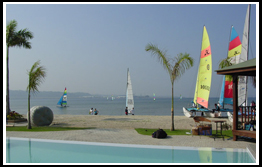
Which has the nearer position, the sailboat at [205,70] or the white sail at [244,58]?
the white sail at [244,58]

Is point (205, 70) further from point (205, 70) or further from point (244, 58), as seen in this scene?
point (244, 58)

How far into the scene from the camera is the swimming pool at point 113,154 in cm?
772

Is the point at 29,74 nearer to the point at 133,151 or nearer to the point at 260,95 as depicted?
the point at 133,151

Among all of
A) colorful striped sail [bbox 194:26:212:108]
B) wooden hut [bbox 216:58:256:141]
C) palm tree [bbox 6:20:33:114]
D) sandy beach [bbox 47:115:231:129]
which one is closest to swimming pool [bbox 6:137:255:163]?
wooden hut [bbox 216:58:256:141]

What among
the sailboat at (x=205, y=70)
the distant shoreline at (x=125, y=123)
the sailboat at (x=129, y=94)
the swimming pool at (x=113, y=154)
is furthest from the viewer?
the sailboat at (x=129, y=94)

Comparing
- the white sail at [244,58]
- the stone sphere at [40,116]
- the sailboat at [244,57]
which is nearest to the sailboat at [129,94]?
the sailboat at [244,57]

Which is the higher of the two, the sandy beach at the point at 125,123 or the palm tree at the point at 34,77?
the palm tree at the point at 34,77

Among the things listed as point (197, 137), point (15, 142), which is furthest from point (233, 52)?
point (15, 142)

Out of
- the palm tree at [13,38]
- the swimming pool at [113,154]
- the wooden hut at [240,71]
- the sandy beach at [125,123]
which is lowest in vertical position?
the sandy beach at [125,123]

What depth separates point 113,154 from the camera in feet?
27.8

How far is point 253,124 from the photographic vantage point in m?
10.4

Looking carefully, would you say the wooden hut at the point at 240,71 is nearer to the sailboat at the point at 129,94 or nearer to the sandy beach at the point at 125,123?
the sandy beach at the point at 125,123

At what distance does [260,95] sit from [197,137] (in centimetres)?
458

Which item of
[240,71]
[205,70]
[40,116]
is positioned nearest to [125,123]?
[40,116]
